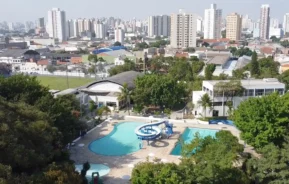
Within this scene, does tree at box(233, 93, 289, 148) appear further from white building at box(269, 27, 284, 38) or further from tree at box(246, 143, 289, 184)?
white building at box(269, 27, 284, 38)

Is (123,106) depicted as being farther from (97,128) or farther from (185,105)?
(97,128)

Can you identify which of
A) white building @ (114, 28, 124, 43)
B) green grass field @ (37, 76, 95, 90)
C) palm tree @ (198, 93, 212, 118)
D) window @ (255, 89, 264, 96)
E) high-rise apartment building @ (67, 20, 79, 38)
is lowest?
green grass field @ (37, 76, 95, 90)

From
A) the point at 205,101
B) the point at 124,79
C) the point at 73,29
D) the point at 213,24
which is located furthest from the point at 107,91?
the point at 73,29

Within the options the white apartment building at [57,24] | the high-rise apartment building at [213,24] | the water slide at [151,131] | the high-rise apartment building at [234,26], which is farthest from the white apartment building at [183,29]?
the water slide at [151,131]

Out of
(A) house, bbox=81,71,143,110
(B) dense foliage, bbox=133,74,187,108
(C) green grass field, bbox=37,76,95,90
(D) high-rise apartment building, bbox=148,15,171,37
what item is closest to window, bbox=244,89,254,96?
(B) dense foliage, bbox=133,74,187,108

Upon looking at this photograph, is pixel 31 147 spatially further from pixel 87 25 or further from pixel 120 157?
pixel 87 25

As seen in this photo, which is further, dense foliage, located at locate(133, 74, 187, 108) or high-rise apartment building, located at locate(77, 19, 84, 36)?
high-rise apartment building, located at locate(77, 19, 84, 36)

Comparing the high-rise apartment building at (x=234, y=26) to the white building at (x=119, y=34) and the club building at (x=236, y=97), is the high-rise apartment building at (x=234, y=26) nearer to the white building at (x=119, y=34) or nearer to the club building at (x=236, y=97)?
the white building at (x=119, y=34)
